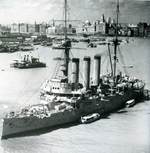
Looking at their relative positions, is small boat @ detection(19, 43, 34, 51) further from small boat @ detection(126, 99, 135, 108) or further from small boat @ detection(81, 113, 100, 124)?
small boat @ detection(81, 113, 100, 124)

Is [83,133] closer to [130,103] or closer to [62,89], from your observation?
[62,89]

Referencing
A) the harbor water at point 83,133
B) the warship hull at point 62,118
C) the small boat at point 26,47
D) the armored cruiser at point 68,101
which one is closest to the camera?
the harbor water at point 83,133

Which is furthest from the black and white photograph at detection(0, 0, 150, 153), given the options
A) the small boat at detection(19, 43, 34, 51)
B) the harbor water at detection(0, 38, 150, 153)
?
the small boat at detection(19, 43, 34, 51)

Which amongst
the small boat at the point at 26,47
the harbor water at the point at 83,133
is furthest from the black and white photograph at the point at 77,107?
the small boat at the point at 26,47

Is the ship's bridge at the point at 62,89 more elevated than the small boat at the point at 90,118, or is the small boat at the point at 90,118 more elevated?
the ship's bridge at the point at 62,89

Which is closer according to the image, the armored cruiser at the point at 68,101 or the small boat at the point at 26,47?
the armored cruiser at the point at 68,101

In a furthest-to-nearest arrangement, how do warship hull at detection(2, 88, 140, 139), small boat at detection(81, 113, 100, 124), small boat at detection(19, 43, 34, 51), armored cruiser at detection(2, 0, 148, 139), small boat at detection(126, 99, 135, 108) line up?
small boat at detection(19, 43, 34, 51)
small boat at detection(126, 99, 135, 108)
small boat at detection(81, 113, 100, 124)
armored cruiser at detection(2, 0, 148, 139)
warship hull at detection(2, 88, 140, 139)

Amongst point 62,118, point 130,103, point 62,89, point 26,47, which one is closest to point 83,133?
point 62,118

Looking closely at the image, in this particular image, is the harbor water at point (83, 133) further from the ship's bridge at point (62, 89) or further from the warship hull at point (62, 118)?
the ship's bridge at point (62, 89)
